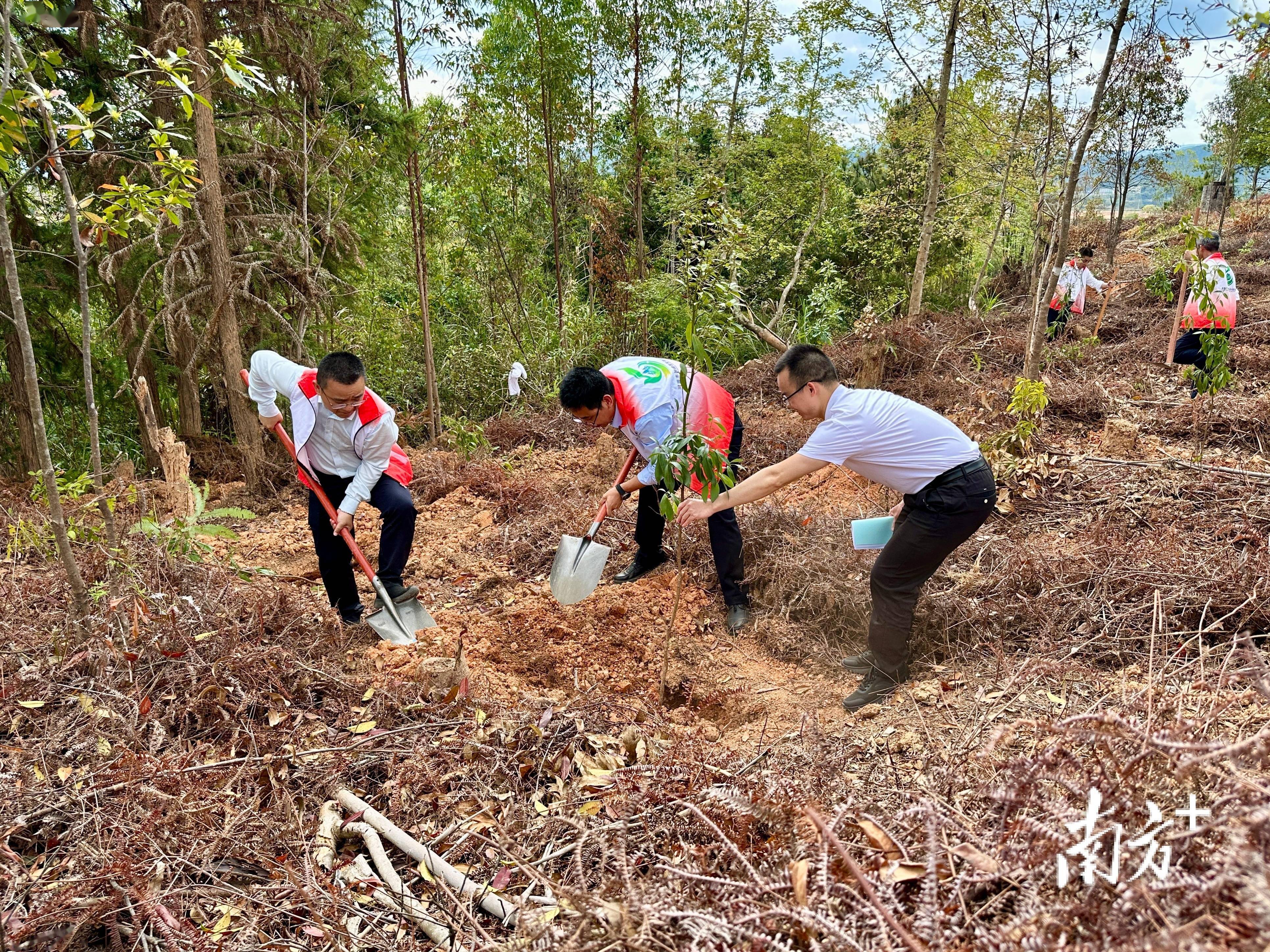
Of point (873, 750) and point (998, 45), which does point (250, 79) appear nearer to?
point (873, 750)

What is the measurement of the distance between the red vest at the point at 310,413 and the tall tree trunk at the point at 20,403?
3974 millimetres

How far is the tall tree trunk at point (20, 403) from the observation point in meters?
5.98

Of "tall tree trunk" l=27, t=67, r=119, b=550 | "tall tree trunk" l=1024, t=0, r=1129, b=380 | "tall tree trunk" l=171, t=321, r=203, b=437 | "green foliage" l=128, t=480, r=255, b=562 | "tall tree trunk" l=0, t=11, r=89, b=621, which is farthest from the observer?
"tall tree trunk" l=171, t=321, r=203, b=437

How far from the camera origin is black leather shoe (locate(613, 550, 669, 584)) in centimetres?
455

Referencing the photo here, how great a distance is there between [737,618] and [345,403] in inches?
90.4

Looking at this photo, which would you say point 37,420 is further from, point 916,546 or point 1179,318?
point 1179,318

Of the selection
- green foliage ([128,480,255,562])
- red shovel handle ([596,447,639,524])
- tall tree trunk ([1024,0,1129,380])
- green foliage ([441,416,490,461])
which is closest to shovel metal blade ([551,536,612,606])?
red shovel handle ([596,447,639,524])

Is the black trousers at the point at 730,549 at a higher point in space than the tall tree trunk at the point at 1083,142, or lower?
lower

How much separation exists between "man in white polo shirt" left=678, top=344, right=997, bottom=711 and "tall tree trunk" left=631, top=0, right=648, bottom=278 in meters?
7.37

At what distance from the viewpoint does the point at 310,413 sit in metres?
3.57

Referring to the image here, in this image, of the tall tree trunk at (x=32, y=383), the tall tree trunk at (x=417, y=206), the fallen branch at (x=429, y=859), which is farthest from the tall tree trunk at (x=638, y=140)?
the fallen branch at (x=429, y=859)

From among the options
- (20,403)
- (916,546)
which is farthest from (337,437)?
(20,403)

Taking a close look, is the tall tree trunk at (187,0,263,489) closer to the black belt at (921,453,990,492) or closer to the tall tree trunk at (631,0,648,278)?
the tall tree trunk at (631,0,648,278)

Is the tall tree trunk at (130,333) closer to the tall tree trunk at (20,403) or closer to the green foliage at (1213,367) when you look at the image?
the tall tree trunk at (20,403)
